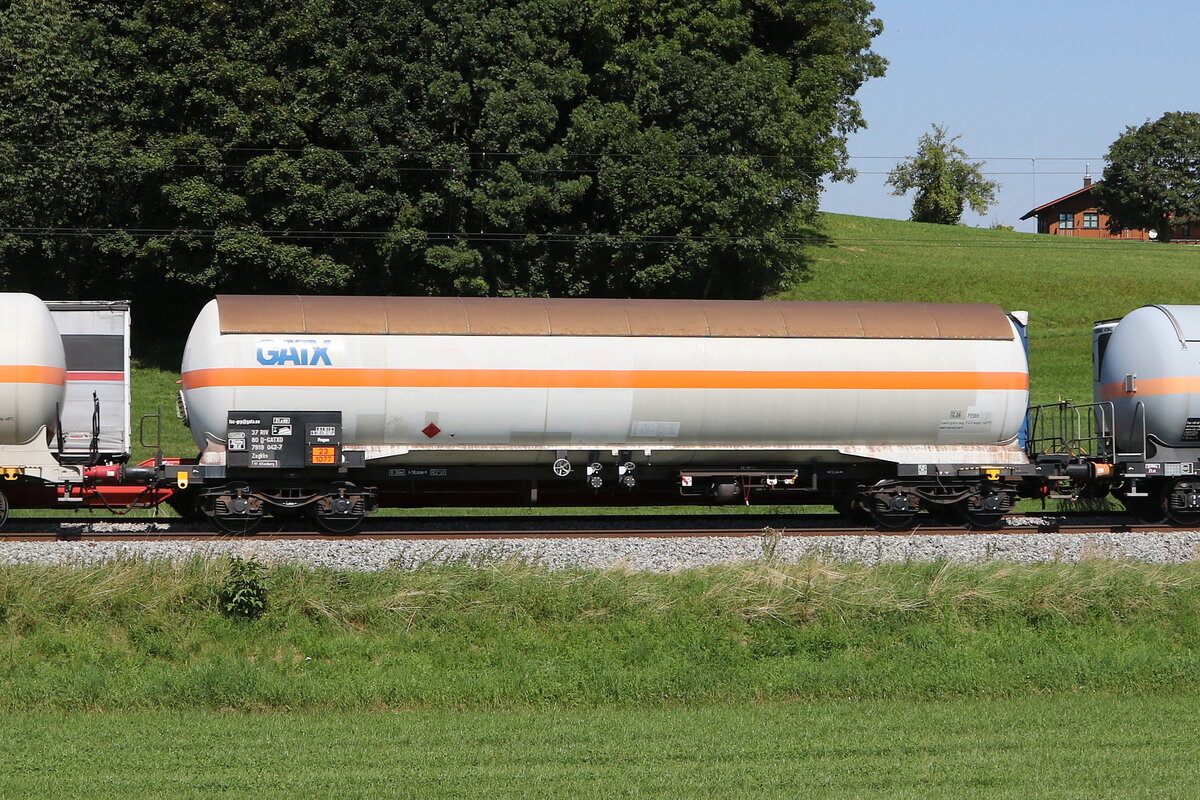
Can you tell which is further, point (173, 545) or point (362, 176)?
point (362, 176)

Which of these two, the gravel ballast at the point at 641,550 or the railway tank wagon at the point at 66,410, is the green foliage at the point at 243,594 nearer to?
the gravel ballast at the point at 641,550

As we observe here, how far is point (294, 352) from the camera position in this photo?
1889cm

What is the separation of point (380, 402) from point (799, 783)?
11.0 meters

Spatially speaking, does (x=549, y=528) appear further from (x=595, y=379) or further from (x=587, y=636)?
(x=587, y=636)

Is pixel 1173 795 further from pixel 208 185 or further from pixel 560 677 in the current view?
pixel 208 185

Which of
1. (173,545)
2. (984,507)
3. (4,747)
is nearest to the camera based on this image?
(4,747)

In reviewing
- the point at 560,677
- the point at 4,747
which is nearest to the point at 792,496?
the point at 560,677

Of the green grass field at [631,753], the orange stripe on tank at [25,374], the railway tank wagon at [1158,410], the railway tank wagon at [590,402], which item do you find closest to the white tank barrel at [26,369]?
the orange stripe on tank at [25,374]

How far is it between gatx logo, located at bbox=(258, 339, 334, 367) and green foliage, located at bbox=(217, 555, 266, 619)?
5.06 metres

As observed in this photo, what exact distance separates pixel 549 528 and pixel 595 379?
2.80 m

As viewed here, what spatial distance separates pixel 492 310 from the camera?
64.5 ft

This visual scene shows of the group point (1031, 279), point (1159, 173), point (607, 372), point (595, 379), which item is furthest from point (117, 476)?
point (1159, 173)

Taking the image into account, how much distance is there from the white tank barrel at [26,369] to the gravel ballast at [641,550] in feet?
6.76

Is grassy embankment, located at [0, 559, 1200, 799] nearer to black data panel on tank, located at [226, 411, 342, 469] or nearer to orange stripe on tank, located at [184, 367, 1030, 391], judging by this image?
black data panel on tank, located at [226, 411, 342, 469]
